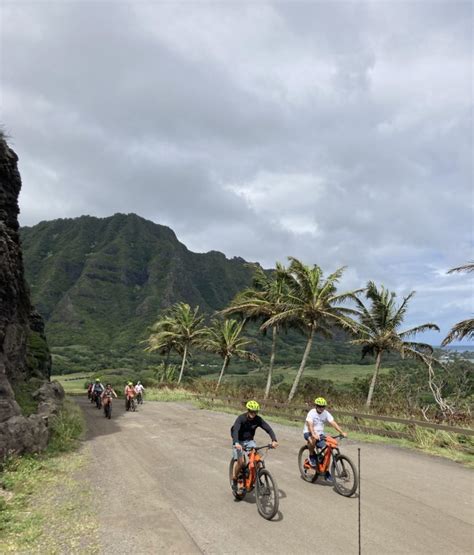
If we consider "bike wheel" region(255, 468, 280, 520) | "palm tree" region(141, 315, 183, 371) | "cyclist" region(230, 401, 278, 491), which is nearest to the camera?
"bike wheel" region(255, 468, 280, 520)

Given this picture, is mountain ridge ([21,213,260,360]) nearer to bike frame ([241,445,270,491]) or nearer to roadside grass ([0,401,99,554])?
roadside grass ([0,401,99,554])

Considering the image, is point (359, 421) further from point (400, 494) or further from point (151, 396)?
point (151, 396)

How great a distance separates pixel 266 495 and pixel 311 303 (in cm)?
1962

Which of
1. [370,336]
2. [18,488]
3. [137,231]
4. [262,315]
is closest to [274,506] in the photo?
[18,488]

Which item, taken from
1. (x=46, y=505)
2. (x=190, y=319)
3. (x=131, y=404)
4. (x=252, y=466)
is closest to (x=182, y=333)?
(x=190, y=319)

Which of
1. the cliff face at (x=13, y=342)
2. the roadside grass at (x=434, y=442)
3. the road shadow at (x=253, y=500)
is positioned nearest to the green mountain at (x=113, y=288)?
the cliff face at (x=13, y=342)

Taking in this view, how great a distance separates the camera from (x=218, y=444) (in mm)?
13266

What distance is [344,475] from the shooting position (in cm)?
775

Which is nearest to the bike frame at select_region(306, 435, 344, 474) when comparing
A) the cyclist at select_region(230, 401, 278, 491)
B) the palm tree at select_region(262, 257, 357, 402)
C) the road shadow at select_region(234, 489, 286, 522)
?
the road shadow at select_region(234, 489, 286, 522)

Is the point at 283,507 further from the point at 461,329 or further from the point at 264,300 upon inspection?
the point at 264,300

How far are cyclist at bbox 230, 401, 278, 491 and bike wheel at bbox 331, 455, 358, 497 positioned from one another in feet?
4.84

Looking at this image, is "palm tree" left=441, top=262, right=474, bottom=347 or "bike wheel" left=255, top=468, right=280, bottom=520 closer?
"bike wheel" left=255, top=468, right=280, bottom=520

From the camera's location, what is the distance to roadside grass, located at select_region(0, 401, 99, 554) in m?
5.64

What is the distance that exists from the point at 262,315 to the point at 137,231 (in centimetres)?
16467
